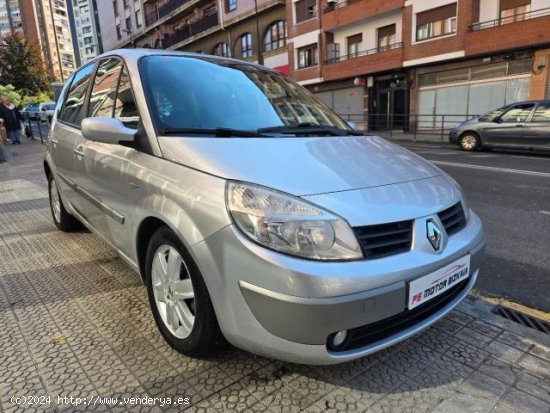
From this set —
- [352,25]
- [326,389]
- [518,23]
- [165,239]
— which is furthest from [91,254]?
[352,25]

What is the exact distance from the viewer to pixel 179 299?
7.37 ft

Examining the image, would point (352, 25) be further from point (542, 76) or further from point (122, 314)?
point (122, 314)

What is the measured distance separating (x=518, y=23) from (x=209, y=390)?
20035 mm

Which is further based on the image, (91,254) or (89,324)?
(91,254)

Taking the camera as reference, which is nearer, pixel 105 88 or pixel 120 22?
pixel 105 88

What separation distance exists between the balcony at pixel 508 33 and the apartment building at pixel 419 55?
0.12 ft

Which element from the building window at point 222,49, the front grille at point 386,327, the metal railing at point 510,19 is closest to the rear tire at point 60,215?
the front grille at point 386,327

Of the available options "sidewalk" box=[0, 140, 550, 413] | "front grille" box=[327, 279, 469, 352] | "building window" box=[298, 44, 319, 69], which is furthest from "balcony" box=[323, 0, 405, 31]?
"front grille" box=[327, 279, 469, 352]

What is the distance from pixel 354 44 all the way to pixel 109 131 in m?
25.1

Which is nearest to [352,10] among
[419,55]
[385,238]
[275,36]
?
[419,55]

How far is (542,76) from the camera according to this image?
57.7 feet

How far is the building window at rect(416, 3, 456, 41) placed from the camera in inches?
784

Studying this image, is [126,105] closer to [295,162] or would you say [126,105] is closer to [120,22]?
[295,162]

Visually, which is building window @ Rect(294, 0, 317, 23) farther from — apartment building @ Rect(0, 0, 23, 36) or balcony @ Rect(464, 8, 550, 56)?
apartment building @ Rect(0, 0, 23, 36)
